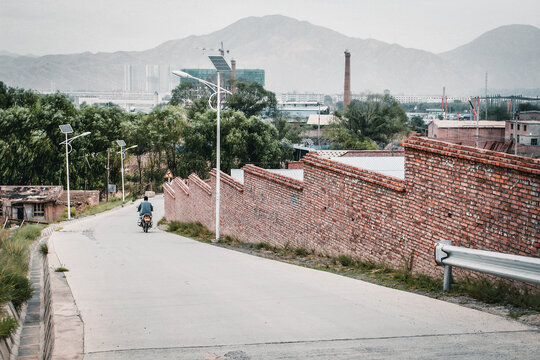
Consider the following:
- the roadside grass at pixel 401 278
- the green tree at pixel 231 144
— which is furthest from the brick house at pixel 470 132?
the roadside grass at pixel 401 278

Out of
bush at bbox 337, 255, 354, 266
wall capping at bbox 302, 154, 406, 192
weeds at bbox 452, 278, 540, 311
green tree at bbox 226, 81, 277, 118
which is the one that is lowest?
bush at bbox 337, 255, 354, 266

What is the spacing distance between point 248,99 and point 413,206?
3106 inches

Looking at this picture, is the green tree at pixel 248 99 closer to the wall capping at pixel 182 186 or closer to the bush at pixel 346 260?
the wall capping at pixel 182 186

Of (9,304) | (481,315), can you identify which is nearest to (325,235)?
(481,315)

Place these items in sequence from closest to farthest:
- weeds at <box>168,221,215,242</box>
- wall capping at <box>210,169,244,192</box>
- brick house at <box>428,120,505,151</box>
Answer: wall capping at <box>210,169,244,192</box>, weeds at <box>168,221,215,242</box>, brick house at <box>428,120,505,151</box>

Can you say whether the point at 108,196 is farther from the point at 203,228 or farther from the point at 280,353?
the point at 280,353

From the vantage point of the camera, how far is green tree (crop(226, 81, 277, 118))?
8731cm

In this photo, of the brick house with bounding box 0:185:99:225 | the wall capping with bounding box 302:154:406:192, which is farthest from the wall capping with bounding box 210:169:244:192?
the brick house with bounding box 0:185:99:225

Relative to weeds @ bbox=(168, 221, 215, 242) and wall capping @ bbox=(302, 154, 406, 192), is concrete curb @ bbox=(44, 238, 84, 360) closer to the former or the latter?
wall capping @ bbox=(302, 154, 406, 192)

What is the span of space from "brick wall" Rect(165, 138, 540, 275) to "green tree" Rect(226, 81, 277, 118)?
71.1m

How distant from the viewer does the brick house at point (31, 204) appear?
1991 inches

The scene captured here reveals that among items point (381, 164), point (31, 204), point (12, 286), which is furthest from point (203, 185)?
point (31, 204)

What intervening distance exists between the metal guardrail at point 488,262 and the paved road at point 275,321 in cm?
60

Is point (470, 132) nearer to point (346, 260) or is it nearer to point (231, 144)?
point (231, 144)
